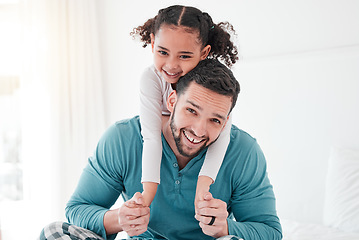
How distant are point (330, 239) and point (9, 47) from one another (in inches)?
84.3

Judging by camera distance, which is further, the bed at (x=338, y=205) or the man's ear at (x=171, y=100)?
the bed at (x=338, y=205)

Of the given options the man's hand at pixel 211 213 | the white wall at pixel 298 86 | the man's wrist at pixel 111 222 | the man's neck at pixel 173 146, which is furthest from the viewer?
the white wall at pixel 298 86

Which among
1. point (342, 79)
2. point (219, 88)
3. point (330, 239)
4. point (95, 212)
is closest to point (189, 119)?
point (219, 88)

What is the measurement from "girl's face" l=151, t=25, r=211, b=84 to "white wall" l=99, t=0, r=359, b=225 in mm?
895

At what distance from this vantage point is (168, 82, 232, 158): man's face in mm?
1327

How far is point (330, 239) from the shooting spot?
5.62ft

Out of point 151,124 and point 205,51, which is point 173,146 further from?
point 205,51

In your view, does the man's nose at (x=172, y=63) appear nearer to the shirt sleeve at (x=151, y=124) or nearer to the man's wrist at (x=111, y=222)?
the shirt sleeve at (x=151, y=124)

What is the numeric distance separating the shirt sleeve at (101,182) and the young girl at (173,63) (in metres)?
0.19

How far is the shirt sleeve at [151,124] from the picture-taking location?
1340 millimetres

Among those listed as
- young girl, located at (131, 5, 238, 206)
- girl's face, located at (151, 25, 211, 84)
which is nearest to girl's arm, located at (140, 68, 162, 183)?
young girl, located at (131, 5, 238, 206)

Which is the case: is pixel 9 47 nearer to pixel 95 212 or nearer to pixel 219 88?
pixel 95 212

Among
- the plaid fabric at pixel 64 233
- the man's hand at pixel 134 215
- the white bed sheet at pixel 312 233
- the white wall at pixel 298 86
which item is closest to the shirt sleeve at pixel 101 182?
the plaid fabric at pixel 64 233

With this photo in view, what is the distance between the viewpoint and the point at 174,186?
1.49m
